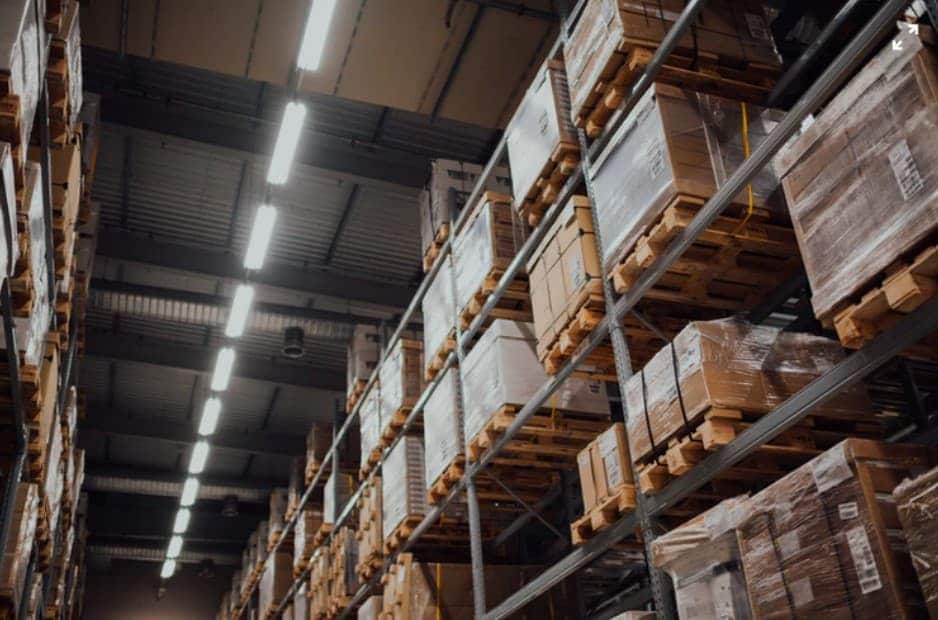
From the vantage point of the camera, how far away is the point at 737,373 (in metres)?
4.78

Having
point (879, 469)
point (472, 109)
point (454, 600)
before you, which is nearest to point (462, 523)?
point (454, 600)

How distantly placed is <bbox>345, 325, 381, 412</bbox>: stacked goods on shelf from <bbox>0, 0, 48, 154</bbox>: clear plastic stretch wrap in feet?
22.7

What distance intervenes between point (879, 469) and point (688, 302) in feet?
7.62

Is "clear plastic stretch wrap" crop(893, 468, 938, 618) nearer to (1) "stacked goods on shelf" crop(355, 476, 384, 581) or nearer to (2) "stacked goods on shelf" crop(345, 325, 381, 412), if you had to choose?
(1) "stacked goods on shelf" crop(355, 476, 384, 581)

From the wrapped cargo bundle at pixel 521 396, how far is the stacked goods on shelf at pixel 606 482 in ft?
3.10

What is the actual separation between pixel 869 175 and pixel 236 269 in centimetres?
1003

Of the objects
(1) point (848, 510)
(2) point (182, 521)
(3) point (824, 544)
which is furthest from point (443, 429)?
(2) point (182, 521)

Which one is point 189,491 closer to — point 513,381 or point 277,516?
point 277,516

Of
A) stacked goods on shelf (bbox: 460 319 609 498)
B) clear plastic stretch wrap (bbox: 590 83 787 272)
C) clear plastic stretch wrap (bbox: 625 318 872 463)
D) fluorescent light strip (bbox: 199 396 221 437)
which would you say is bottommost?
clear plastic stretch wrap (bbox: 625 318 872 463)

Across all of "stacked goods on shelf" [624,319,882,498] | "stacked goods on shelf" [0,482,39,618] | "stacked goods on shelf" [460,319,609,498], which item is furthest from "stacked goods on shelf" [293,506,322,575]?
"stacked goods on shelf" [624,319,882,498]

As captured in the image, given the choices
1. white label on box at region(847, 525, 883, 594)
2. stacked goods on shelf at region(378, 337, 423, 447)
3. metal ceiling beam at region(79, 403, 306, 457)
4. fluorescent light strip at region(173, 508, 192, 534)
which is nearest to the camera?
white label on box at region(847, 525, 883, 594)

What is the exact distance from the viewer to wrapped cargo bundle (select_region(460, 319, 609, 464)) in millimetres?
6938

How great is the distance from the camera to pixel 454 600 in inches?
324

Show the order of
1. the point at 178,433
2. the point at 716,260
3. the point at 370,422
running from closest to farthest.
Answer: the point at 716,260 → the point at 370,422 → the point at 178,433
